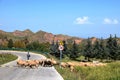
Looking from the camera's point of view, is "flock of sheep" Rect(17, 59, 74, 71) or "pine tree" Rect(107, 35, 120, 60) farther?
"pine tree" Rect(107, 35, 120, 60)

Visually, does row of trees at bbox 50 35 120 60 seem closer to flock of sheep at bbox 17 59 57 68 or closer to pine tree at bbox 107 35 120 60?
pine tree at bbox 107 35 120 60

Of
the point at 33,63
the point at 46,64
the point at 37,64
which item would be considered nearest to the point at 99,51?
the point at 46,64

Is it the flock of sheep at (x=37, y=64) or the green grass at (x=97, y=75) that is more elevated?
the flock of sheep at (x=37, y=64)

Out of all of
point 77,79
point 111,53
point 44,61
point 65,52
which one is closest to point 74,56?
point 65,52

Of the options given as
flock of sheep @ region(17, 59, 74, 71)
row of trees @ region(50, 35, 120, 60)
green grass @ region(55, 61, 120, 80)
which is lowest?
green grass @ region(55, 61, 120, 80)

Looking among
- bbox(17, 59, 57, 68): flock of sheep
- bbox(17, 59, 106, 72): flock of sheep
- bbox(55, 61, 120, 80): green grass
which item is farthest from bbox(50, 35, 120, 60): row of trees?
bbox(55, 61, 120, 80): green grass

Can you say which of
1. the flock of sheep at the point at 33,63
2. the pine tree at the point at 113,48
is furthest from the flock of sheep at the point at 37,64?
the pine tree at the point at 113,48

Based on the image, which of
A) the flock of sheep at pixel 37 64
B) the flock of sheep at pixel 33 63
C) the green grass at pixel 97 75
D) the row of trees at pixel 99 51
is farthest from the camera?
the row of trees at pixel 99 51

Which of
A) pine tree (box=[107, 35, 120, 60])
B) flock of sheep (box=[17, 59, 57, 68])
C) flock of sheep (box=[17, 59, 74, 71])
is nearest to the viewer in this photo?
flock of sheep (box=[17, 59, 74, 71])

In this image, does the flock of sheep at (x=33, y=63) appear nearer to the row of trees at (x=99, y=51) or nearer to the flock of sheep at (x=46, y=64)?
the flock of sheep at (x=46, y=64)

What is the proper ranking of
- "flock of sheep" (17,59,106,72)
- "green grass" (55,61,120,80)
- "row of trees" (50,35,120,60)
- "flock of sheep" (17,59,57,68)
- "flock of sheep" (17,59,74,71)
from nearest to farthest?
"green grass" (55,61,120,80) < "flock of sheep" (17,59,106,72) < "flock of sheep" (17,59,74,71) < "flock of sheep" (17,59,57,68) < "row of trees" (50,35,120,60)

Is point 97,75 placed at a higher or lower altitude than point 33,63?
Answer: lower

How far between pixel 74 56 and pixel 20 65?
6056cm

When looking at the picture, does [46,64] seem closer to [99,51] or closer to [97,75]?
[97,75]
